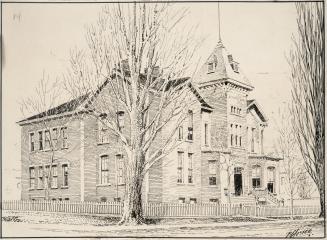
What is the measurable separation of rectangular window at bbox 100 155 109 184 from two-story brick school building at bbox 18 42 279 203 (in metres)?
0.02

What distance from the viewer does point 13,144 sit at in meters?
15.5

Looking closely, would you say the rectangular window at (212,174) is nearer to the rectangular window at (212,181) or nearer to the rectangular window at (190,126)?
the rectangular window at (212,181)

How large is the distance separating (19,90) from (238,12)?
12.1ft

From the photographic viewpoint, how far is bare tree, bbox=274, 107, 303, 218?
15539 millimetres

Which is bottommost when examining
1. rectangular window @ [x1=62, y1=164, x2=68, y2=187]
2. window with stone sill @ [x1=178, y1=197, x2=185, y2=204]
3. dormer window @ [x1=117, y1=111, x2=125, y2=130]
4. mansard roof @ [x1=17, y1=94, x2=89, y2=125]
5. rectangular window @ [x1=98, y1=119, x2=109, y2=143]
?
window with stone sill @ [x1=178, y1=197, x2=185, y2=204]

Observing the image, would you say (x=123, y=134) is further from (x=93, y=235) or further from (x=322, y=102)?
(x=322, y=102)

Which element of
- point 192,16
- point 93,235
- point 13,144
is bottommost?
point 93,235

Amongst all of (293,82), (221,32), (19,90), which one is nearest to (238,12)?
(221,32)

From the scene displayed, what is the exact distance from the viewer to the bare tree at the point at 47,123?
50.9 feet

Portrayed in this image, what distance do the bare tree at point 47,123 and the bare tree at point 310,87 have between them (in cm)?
355

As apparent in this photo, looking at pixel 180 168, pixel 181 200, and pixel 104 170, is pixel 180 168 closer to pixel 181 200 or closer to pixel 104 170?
pixel 181 200

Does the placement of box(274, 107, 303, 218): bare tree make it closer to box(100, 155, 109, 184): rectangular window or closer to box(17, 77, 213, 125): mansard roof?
box(17, 77, 213, 125): mansard roof

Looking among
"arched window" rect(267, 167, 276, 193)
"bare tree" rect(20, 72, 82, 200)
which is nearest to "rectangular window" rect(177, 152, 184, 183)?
"arched window" rect(267, 167, 276, 193)

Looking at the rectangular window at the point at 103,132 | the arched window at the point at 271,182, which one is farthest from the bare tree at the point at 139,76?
the arched window at the point at 271,182
